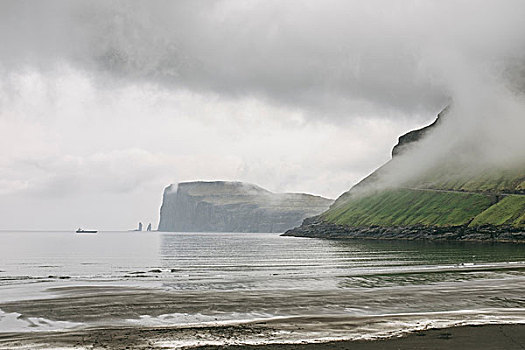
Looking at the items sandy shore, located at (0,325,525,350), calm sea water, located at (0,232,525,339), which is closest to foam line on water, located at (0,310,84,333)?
calm sea water, located at (0,232,525,339)

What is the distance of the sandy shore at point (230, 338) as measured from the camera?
28109 mm

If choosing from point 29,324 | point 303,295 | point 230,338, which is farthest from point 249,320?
point 29,324

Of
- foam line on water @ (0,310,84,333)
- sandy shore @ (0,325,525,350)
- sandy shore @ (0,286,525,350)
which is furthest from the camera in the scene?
foam line on water @ (0,310,84,333)

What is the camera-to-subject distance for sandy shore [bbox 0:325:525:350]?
28109mm

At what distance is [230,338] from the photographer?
31016mm

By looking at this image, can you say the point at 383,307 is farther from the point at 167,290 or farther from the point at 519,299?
the point at 167,290

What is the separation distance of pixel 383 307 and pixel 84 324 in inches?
1084

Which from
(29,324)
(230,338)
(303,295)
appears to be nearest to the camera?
(230,338)

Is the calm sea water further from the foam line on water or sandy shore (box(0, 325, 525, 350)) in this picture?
sandy shore (box(0, 325, 525, 350))

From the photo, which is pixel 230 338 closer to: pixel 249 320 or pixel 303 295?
pixel 249 320

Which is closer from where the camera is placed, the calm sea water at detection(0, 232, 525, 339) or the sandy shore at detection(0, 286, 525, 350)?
the sandy shore at detection(0, 286, 525, 350)

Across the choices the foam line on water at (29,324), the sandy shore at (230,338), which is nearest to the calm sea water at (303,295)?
the foam line on water at (29,324)

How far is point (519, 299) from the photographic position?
48.3 m

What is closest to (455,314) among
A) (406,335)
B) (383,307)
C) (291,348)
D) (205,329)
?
(383,307)
